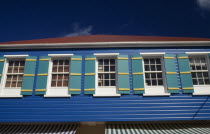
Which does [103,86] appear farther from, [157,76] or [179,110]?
[179,110]

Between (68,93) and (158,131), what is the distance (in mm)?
4422

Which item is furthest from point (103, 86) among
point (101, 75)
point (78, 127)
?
point (78, 127)

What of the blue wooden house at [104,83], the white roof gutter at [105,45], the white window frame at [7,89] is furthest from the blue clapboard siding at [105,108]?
the white roof gutter at [105,45]

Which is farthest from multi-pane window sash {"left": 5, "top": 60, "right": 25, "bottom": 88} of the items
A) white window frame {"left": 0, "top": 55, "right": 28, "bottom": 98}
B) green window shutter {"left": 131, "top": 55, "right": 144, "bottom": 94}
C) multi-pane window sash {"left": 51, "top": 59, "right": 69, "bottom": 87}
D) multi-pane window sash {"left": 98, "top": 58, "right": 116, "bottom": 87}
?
green window shutter {"left": 131, "top": 55, "right": 144, "bottom": 94}

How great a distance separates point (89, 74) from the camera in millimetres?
7867

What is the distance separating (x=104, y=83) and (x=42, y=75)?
3.12 metres

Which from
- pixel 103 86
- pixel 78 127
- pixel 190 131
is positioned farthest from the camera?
pixel 103 86

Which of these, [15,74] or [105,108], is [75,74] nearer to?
[105,108]

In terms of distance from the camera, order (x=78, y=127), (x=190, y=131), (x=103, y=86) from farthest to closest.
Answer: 1. (x=103, y=86)
2. (x=78, y=127)
3. (x=190, y=131)

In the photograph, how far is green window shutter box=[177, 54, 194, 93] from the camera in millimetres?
7621

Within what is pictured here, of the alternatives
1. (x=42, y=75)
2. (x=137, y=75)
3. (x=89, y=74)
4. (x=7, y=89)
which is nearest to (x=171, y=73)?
(x=137, y=75)

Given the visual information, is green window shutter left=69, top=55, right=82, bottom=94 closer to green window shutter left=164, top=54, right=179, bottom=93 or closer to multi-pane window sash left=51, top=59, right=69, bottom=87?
multi-pane window sash left=51, top=59, right=69, bottom=87

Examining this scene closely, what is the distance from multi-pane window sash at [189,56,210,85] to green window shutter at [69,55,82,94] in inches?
226

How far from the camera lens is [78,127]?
7.31 meters
